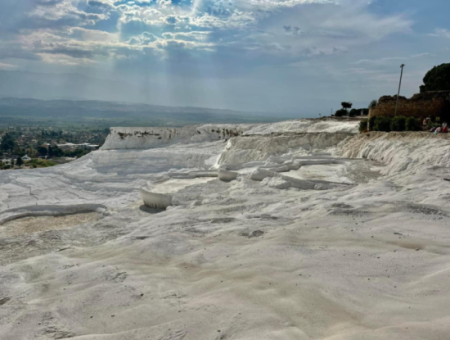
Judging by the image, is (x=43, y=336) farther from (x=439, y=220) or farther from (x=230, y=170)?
(x=230, y=170)

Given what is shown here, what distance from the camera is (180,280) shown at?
3.72m

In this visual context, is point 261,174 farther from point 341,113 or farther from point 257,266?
point 341,113

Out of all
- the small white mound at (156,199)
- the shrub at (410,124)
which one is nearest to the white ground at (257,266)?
the small white mound at (156,199)

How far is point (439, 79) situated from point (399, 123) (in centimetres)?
1727

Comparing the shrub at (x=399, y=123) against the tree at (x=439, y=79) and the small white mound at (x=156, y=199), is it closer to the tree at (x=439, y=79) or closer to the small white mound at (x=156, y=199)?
the small white mound at (x=156, y=199)

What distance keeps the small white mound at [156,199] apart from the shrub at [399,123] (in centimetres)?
1032

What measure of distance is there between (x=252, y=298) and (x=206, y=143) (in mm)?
18909

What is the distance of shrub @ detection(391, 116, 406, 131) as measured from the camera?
45.7ft

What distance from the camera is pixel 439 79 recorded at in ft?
89.1

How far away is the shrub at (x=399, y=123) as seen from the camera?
13915mm

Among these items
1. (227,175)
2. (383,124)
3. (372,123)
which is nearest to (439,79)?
(372,123)

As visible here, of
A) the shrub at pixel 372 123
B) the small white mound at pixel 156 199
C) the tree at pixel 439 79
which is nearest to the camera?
the small white mound at pixel 156 199

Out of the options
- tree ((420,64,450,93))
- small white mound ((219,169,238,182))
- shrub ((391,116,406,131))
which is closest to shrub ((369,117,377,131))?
shrub ((391,116,406,131))

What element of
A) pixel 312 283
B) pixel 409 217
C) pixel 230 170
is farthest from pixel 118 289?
pixel 230 170
